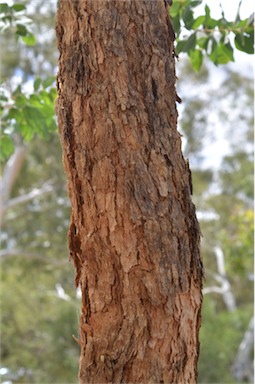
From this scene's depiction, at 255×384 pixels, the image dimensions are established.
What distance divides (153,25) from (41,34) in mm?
9226

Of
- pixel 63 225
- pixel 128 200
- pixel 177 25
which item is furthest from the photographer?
pixel 63 225

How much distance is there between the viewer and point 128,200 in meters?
1.21

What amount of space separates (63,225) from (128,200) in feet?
30.6

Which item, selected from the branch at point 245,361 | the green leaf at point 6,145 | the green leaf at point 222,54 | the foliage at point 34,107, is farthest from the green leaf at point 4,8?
the branch at point 245,361

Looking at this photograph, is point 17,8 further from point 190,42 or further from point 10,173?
point 10,173

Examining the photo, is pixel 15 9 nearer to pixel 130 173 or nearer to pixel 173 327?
pixel 130 173

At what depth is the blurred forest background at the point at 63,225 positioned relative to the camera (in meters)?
9.58

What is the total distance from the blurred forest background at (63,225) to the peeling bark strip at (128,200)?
6028mm

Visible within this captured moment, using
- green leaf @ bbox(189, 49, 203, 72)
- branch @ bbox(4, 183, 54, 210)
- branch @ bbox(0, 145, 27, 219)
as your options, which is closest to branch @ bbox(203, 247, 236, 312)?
branch @ bbox(4, 183, 54, 210)

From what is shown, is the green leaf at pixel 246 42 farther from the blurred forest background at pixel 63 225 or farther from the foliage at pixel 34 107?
the blurred forest background at pixel 63 225

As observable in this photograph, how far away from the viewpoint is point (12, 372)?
9984 mm

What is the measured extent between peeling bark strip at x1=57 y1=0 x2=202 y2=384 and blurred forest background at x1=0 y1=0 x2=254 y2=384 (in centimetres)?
603

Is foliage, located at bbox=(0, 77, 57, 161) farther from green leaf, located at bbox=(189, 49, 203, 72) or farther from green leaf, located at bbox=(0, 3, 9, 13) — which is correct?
green leaf, located at bbox=(189, 49, 203, 72)

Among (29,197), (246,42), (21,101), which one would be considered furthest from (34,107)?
(29,197)
